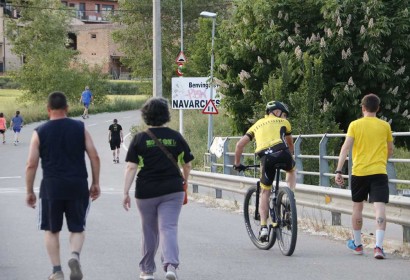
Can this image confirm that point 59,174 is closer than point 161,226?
Yes

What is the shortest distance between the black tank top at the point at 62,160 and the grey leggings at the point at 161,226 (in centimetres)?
63

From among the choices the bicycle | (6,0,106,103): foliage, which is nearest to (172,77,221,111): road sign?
the bicycle

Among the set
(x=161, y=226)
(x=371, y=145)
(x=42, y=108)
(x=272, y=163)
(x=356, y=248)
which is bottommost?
(x=42, y=108)

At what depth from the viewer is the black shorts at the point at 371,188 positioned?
10.1m

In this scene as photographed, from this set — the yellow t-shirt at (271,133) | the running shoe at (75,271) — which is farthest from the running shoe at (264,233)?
the running shoe at (75,271)

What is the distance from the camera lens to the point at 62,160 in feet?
26.9

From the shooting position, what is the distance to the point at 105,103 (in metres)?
66.9

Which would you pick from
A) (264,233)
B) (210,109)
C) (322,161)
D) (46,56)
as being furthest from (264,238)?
(46,56)

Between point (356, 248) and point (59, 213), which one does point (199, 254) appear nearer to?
point (356, 248)

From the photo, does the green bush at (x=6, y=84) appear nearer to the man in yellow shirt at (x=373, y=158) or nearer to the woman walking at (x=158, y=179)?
the man in yellow shirt at (x=373, y=158)

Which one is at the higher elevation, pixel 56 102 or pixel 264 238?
pixel 56 102

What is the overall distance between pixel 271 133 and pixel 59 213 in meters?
3.10

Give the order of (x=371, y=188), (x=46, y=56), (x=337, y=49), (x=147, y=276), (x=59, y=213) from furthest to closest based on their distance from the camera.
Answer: (x=46, y=56)
(x=337, y=49)
(x=371, y=188)
(x=147, y=276)
(x=59, y=213)

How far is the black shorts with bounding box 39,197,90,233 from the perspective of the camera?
27.0 feet
